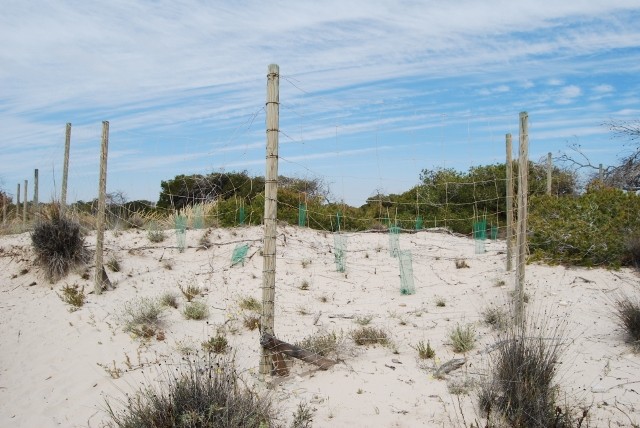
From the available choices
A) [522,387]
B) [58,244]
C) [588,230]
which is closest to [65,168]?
[58,244]

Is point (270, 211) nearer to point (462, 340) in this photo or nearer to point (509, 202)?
point (462, 340)

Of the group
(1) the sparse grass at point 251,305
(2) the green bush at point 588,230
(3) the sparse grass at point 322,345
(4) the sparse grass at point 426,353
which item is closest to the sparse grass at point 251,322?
(1) the sparse grass at point 251,305

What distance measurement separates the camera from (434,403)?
205 inches

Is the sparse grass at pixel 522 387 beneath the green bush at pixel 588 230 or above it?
beneath

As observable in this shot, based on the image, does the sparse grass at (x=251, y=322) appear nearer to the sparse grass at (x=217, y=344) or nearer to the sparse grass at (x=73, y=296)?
the sparse grass at (x=217, y=344)

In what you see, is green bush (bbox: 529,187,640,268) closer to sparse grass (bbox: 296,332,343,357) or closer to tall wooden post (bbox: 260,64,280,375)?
sparse grass (bbox: 296,332,343,357)

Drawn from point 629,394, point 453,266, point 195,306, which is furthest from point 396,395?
point 453,266

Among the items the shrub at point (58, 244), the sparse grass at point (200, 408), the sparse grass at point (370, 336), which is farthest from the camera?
the shrub at point (58, 244)

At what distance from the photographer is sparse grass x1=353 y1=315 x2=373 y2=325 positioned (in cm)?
746

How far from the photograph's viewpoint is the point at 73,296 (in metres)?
9.09

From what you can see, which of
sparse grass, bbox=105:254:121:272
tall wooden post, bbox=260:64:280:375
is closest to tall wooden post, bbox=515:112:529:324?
tall wooden post, bbox=260:64:280:375

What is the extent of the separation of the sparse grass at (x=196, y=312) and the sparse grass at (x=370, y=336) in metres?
2.37

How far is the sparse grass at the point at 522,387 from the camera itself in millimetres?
4477

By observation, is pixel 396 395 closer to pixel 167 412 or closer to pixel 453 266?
pixel 167 412
